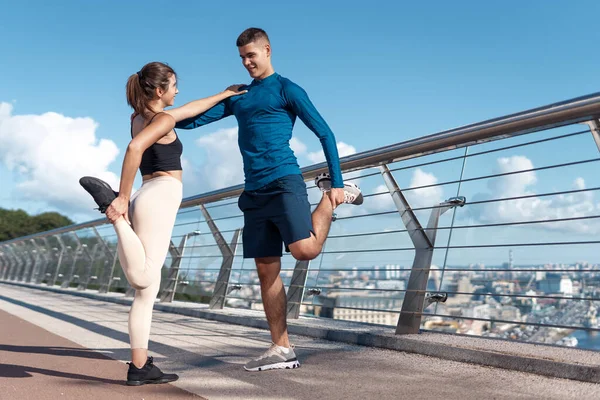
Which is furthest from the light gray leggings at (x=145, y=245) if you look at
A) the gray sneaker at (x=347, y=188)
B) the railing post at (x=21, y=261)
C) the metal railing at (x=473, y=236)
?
the railing post at (x=21, y=261)

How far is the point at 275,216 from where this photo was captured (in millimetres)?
3508

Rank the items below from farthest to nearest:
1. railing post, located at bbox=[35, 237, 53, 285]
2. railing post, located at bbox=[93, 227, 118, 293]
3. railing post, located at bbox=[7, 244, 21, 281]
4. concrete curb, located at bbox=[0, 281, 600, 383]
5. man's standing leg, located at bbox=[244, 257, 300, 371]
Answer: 1. railing post, located at bbox=[7, 244, 21, 281]
2. railing post, located at bbox=[35, 237, 53, 285]
3. railing post, located at bbox=[93, 227, 118, 293]
4. man's standing leg, located at bbox=[244, 257, 300, 371]
5. concrete curb, located at bbox=[0, 281, 600, 383]

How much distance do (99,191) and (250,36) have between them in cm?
114

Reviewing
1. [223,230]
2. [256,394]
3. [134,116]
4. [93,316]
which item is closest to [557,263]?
[256,394]

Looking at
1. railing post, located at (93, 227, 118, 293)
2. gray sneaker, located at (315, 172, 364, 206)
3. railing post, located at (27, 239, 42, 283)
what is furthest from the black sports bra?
railing post, located at (27, 239, 42, 283)

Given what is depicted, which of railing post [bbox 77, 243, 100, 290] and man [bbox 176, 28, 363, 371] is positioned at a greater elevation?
man [bbox 176, 28, 363, 371]

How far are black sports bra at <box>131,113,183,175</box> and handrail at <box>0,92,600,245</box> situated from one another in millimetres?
1493

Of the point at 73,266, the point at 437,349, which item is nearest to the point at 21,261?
the point at 73,266

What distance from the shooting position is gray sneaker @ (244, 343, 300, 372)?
3.46 metres

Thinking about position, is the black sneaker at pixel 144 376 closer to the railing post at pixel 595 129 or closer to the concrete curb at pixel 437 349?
the concrete curb at pixel 437 349

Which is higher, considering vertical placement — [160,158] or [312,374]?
[160,158]

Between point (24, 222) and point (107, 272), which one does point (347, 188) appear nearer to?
point (107, 272)

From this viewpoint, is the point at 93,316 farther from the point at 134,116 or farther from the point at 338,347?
the point at 134,116

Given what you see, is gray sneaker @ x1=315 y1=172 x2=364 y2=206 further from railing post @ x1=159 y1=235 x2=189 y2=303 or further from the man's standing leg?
railing post @ x1=159 y1=235 x2=189 y2=303
